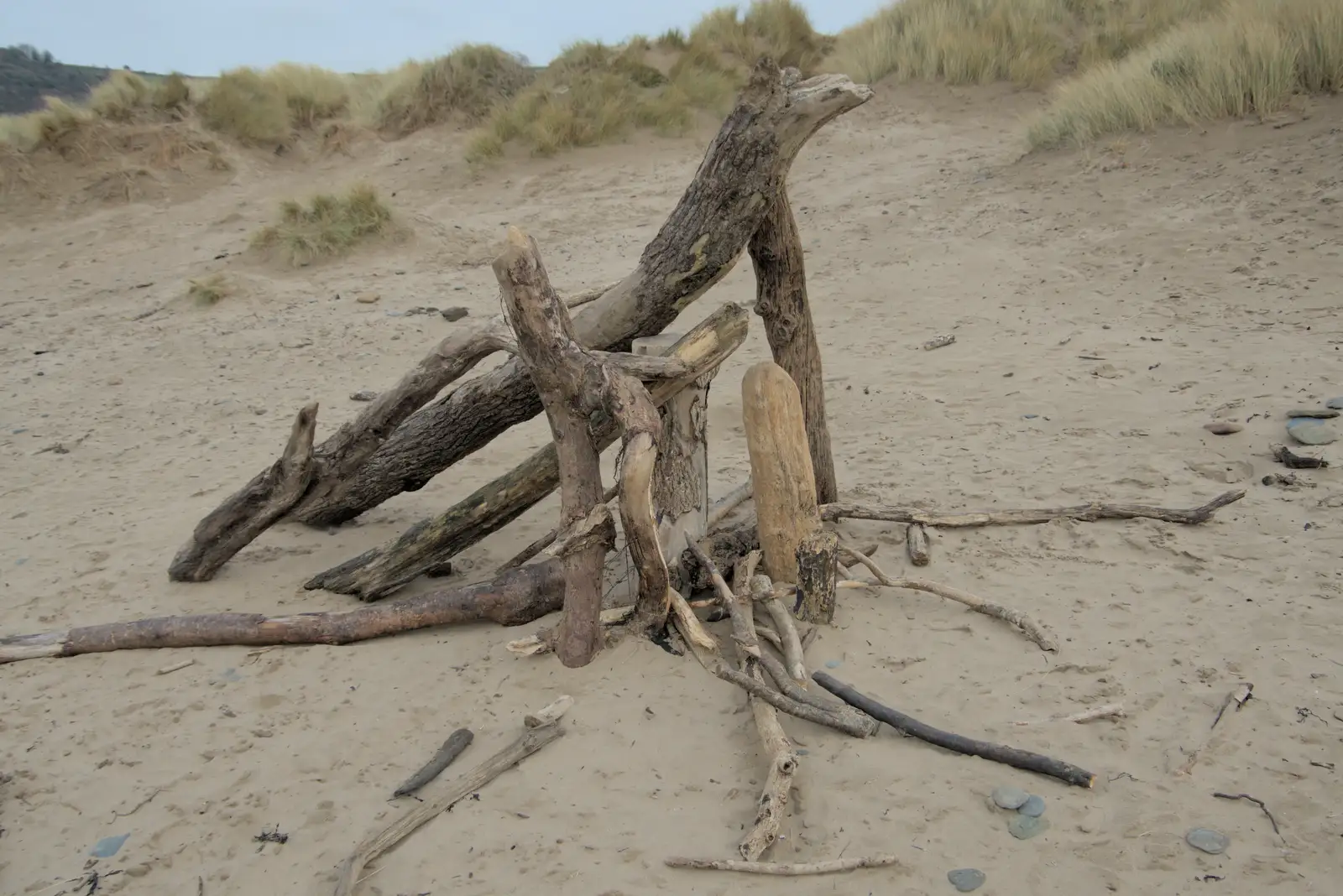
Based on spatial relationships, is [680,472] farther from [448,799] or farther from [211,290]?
[211,290]

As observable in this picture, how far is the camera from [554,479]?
3932 millimetres

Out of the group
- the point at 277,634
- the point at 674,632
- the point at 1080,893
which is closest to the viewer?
the point at 1080,893

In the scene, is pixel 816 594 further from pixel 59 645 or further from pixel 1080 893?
pixel 59 645

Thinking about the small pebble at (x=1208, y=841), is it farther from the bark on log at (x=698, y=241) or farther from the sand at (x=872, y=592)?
the bark on log at (x=698, y=241)

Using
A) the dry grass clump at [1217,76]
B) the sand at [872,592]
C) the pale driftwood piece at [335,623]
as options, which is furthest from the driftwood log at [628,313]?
the dry grass clump at [1217,76]

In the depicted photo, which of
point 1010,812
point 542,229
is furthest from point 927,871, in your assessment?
point 542,229

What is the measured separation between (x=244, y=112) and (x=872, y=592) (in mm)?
13375

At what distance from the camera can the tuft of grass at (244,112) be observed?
14.1 meters

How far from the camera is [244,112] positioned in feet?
46.7

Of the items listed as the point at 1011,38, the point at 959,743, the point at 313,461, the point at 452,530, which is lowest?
the point at 959,743

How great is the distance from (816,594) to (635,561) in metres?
0.68

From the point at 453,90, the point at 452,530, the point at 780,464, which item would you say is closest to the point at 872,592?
the point at 780,464

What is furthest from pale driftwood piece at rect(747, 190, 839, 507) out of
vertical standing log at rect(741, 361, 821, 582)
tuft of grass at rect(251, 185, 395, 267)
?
tuft of grass at rect(251, 185, 395, 267)

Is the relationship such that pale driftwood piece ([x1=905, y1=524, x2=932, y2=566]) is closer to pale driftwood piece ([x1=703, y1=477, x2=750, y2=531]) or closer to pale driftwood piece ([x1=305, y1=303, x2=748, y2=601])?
pale driftwood piece ([x1=703, y1=477, x2=750, y2=531])
